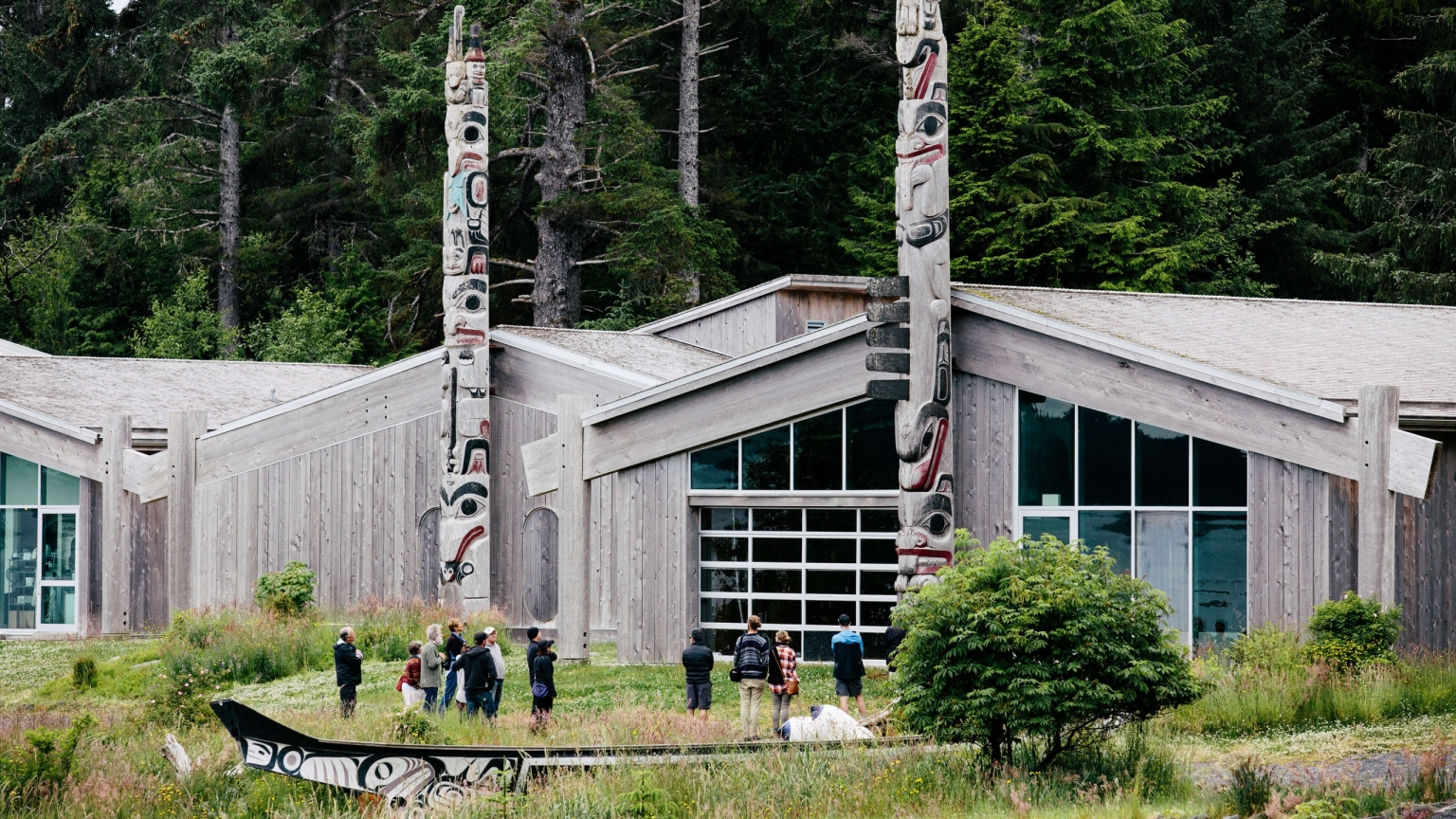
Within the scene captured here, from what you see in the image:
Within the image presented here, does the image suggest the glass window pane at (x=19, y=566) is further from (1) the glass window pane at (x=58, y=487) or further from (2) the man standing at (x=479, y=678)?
(2) the man standing at (x=479, y=678)

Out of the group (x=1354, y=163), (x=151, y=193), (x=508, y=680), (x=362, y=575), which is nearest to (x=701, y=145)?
(x=151, y=193)

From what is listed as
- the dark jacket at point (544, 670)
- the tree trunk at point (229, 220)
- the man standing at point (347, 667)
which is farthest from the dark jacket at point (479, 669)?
the tree trunk at point (229, 220)

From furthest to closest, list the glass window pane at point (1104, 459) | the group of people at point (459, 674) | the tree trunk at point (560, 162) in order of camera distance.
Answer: the tree trunk at point (560, 162) < the glass window pane at point (1104, 459) < the group of people at point (459, 674)

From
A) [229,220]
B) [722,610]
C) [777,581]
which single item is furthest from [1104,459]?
[229,220]

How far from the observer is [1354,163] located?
157 ft

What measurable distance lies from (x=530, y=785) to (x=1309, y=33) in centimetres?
4056

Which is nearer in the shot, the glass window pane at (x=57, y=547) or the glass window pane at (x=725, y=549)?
the glass window pane at (x=725, y=549)

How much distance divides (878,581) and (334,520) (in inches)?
411

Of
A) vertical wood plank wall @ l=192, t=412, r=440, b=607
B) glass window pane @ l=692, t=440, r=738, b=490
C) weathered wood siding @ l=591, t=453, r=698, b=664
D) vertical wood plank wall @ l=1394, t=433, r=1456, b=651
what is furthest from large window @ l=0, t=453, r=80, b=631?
vertical wood plank wall @ l=1394, t=433, r=1456, b=651

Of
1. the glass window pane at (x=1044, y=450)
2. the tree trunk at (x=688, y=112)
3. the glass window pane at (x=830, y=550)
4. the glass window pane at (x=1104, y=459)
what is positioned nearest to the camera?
the glass window pane at (x=1104, y=459)

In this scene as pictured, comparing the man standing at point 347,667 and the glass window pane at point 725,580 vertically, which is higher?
the glass window pane at point 725,580

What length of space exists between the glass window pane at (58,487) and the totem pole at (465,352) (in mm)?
7694

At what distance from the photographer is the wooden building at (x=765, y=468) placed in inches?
810

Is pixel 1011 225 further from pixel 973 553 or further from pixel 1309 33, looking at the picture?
pixel 973 553
